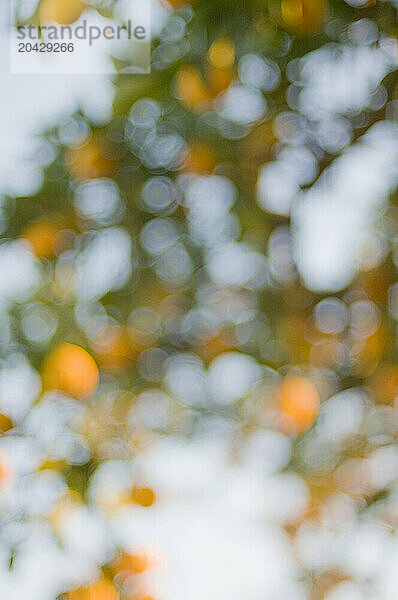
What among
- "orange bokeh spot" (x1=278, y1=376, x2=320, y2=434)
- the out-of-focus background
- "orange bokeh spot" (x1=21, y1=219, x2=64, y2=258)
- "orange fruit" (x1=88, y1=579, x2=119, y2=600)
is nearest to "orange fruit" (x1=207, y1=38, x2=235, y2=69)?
the out-of-focus background

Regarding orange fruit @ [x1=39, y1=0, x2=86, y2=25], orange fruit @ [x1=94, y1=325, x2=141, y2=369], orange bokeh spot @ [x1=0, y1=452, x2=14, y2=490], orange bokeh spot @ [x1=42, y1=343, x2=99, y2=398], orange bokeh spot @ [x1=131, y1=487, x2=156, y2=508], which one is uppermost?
orange fruit @ [x1=39, y1=0, x2=86, y2=25]

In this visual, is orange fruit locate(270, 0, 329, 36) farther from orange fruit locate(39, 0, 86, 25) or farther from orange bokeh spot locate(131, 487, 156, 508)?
orange bokeh spot locate(131, 487, 156, 508)

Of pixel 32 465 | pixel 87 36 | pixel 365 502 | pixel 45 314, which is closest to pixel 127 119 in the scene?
pixel 87 36

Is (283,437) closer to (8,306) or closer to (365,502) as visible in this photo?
(365,502)

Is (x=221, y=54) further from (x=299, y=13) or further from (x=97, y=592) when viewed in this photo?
(x=97, y=592)

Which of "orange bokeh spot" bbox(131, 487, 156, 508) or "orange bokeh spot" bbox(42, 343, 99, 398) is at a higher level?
"orange bokeh spot" bbox(42, 343, 99, 398)

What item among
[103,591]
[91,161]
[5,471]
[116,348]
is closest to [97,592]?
[103,591]

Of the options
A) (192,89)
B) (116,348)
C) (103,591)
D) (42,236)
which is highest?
(192,89)
